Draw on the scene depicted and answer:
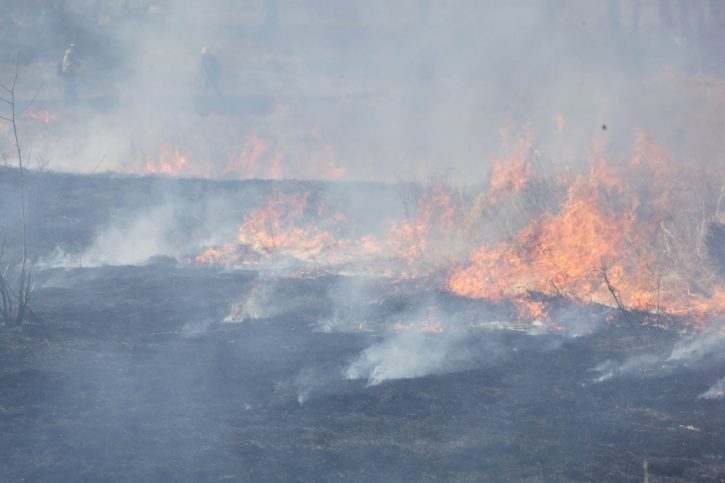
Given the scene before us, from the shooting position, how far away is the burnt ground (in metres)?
8.13

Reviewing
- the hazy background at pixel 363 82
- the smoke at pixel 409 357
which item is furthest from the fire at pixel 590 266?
the hazy background at pixel 363 82

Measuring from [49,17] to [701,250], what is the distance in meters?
34.1

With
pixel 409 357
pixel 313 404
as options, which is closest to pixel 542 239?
pixel 409 357

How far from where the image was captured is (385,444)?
8.62 meters

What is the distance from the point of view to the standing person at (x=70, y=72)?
91.3 feet

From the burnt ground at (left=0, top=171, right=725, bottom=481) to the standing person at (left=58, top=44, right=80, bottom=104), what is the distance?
1711 cm

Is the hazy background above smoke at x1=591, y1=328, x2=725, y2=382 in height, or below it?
above

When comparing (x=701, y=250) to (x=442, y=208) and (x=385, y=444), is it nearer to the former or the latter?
(x=442, y=208)

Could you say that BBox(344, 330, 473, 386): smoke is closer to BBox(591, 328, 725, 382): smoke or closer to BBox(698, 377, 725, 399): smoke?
BBox(591, 328, 725, 382): smoke

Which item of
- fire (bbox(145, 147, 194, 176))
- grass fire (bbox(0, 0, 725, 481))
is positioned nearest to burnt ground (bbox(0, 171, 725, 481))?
grass fire (bbox(0, 0, 725, 481))

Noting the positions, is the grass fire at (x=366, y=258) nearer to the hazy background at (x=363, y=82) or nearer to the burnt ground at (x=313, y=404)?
the burnt ground at (x=313, y=404)

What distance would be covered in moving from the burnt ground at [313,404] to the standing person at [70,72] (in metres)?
17.1

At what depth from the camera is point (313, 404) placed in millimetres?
9789

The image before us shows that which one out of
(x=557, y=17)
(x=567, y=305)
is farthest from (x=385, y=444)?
(x=557, y=17)
